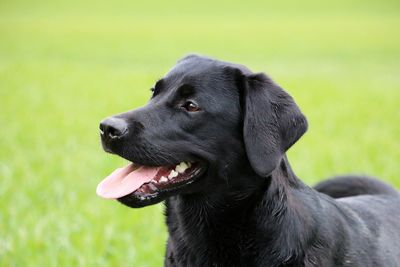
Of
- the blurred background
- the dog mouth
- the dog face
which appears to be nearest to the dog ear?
the dog face

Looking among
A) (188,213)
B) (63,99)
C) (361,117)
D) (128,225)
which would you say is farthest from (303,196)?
(63,99)

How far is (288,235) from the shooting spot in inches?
121

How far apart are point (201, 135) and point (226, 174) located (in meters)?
0.27

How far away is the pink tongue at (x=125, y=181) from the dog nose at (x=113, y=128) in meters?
0.28

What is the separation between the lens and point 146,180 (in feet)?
10.2

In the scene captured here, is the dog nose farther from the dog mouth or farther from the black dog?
the dog mouth

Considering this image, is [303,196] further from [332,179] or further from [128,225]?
[128,225]

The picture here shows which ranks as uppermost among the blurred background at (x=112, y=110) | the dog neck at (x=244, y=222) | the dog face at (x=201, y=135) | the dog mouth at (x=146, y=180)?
the dog face at (x=201, y=135)

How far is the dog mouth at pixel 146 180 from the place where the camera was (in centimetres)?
301

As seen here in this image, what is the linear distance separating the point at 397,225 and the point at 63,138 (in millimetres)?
6659

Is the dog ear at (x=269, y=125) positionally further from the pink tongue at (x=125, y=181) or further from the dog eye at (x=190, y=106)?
the pink tongue at (x=125, y=181)

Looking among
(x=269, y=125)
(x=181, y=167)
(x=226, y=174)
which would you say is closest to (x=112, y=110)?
(x=181, y=167)

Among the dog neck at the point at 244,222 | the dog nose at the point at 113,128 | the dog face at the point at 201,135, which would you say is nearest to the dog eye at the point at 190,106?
the dog face at the point at 201,135

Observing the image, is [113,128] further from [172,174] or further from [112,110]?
[112,110]
